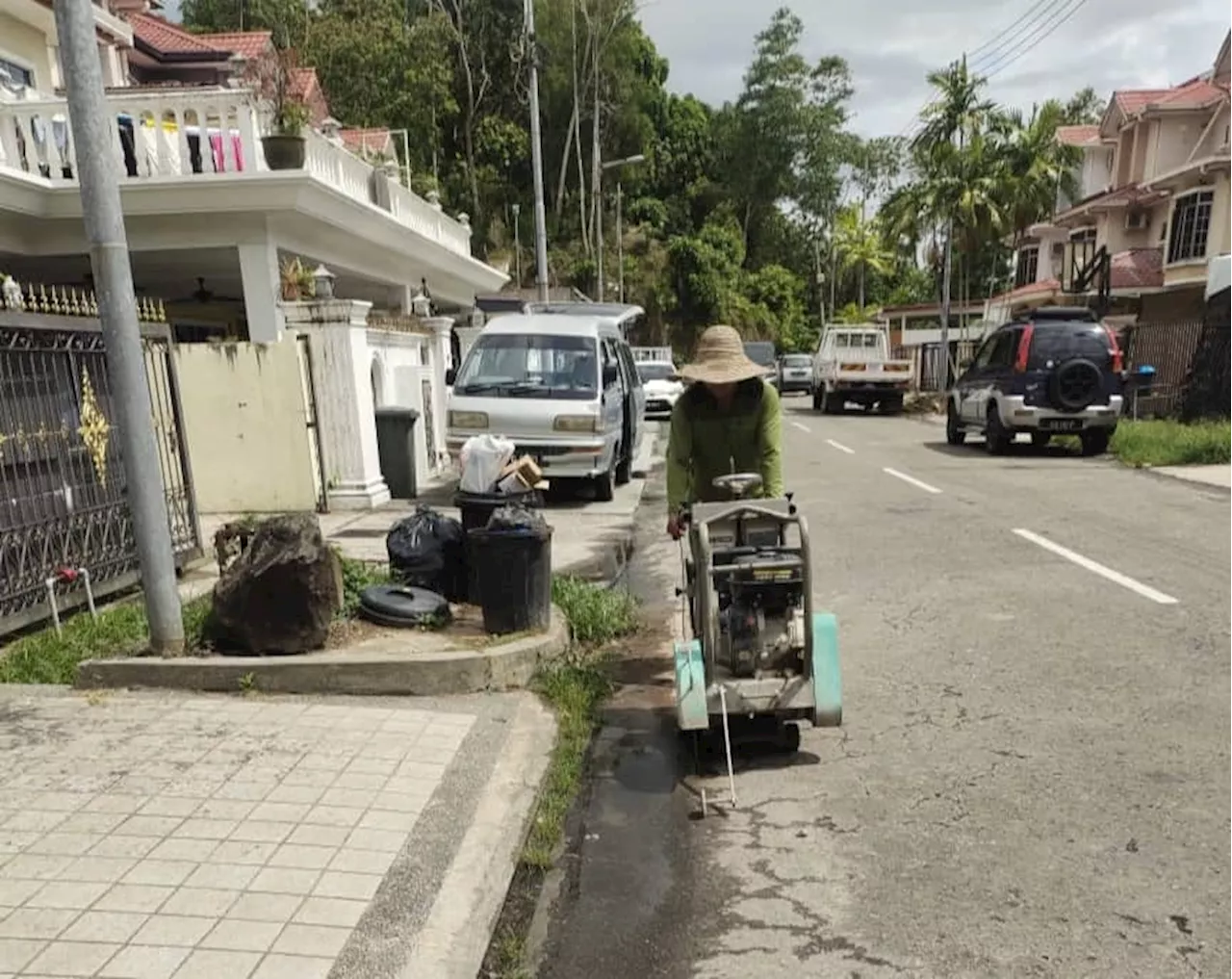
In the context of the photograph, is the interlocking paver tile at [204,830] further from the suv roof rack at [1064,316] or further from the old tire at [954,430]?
the old tire at [954,430]

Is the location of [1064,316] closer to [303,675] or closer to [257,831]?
[303,675]

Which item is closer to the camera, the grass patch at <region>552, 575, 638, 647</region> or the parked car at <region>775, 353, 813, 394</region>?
the grass patch at <region>552, 575, 638, 647</region>

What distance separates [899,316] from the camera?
46688 millimetres

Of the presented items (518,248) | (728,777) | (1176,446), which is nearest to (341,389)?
(728,777)

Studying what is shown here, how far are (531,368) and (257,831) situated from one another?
845cm

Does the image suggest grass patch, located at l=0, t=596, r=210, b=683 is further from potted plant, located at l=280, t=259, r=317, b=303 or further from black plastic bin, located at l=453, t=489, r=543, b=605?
potted plant, located at l=280, t=259, r=317, b=303

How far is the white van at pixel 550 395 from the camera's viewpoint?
1060cm

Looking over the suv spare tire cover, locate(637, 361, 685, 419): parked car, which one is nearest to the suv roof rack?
the suv spare tire cover

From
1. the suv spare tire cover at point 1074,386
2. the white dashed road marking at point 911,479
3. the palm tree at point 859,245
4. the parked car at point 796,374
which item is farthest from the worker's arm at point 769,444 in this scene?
the palm tree at point 859,245

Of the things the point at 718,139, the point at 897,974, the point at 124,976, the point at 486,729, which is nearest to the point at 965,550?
the point at 486,729

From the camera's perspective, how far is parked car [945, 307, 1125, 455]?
545 inches

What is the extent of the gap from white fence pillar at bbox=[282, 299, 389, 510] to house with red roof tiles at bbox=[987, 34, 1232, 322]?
19.8 metres

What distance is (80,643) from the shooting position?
17.6ft

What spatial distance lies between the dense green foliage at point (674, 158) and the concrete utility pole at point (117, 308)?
1944 cm
